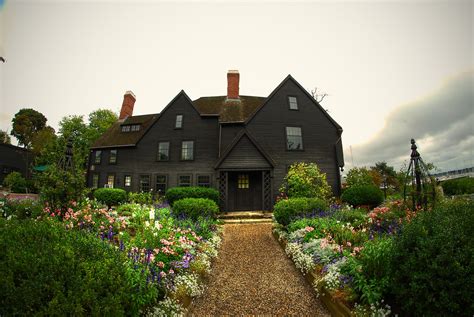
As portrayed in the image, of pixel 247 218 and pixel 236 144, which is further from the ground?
pixel 236 144

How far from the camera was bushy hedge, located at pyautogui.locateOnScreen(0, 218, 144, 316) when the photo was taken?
2.59m

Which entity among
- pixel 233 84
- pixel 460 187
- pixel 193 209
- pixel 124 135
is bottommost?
pixel 193 209

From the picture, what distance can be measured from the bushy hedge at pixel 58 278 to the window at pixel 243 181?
48.2 feet

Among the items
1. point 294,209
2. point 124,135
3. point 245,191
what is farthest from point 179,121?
point 294,209

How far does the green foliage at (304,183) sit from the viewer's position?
16312mm

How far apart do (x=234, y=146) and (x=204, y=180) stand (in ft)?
16.4

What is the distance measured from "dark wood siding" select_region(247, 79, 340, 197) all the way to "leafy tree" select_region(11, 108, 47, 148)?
158ft

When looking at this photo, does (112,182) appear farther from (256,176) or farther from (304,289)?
(304,289)

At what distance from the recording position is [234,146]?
1683 centimetres

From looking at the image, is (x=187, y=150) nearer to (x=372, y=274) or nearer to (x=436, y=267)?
(x=372, y=274)

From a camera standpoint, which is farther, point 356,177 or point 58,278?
point 356,177

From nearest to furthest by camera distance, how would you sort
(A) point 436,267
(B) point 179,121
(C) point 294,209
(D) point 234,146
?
(A) point 436,267, (C) point 294,209, (D) point 234,146, (B) point 179,121

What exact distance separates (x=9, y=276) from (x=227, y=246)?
7297 millimetres

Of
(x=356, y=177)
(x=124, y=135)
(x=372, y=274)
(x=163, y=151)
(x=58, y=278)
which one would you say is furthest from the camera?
(x=124, y=135)
